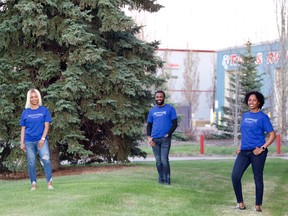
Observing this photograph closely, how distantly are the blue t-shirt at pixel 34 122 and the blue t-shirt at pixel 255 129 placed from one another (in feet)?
12.0

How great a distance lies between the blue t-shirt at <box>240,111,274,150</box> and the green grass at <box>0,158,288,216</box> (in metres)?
1.10

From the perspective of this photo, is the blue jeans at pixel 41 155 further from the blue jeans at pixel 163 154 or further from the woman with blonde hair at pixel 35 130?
the blue jeans at pixel 163 154

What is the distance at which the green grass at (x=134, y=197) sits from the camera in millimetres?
9227

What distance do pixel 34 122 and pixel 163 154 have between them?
2529 millimetres

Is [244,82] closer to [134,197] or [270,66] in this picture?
[270,66]

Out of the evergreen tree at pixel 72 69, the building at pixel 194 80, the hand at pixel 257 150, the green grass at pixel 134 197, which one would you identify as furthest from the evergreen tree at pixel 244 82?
the hand at pixel 257 150

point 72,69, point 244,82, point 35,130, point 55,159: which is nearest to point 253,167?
point 35,130

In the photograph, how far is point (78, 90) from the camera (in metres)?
15.1

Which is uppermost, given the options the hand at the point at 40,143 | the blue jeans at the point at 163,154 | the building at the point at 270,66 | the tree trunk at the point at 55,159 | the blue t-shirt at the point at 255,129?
the building at the point at 270,66

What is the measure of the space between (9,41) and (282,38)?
21.3 m

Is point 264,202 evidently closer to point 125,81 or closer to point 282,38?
point 125,81

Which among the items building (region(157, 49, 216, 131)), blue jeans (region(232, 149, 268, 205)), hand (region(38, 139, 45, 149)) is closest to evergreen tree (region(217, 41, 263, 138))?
building (region(157, 49, 216, 131))

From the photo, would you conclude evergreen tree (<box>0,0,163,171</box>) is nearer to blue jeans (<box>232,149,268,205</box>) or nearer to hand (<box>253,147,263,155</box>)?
blue jeans (<box>232,149,268,205</box>)

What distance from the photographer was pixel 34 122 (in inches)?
443
